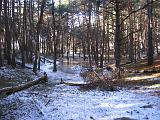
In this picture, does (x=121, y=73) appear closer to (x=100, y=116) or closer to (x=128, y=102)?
(x=128, y=102)

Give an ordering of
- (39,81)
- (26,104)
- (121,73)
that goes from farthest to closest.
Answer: (121,73) → (39,81) → (26,104)

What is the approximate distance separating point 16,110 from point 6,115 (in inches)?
31.2

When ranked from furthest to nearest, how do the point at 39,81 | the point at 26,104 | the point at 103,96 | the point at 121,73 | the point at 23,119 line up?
the point at 121,73, the point at 39,81, the point at 103,96, the point at 26,104, the point at 23,119

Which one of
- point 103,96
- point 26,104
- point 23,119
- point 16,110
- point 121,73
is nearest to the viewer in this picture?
point 23,119

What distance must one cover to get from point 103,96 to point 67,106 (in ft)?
11.1

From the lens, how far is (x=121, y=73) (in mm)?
26672

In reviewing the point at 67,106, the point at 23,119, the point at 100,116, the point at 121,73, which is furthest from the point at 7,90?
the point at 121,73

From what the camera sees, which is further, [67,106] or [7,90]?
[7,90]

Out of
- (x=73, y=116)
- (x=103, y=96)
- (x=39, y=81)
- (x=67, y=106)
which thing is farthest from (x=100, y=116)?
(x=39, y=81)

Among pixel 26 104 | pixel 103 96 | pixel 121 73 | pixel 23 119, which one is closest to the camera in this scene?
pixel 23 119

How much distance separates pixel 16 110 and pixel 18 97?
2.72 m

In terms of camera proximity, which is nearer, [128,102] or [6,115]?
[6,115]

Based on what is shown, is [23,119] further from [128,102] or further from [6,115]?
[128,102]

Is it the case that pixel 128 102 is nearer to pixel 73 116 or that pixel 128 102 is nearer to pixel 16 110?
pixel 73 116
